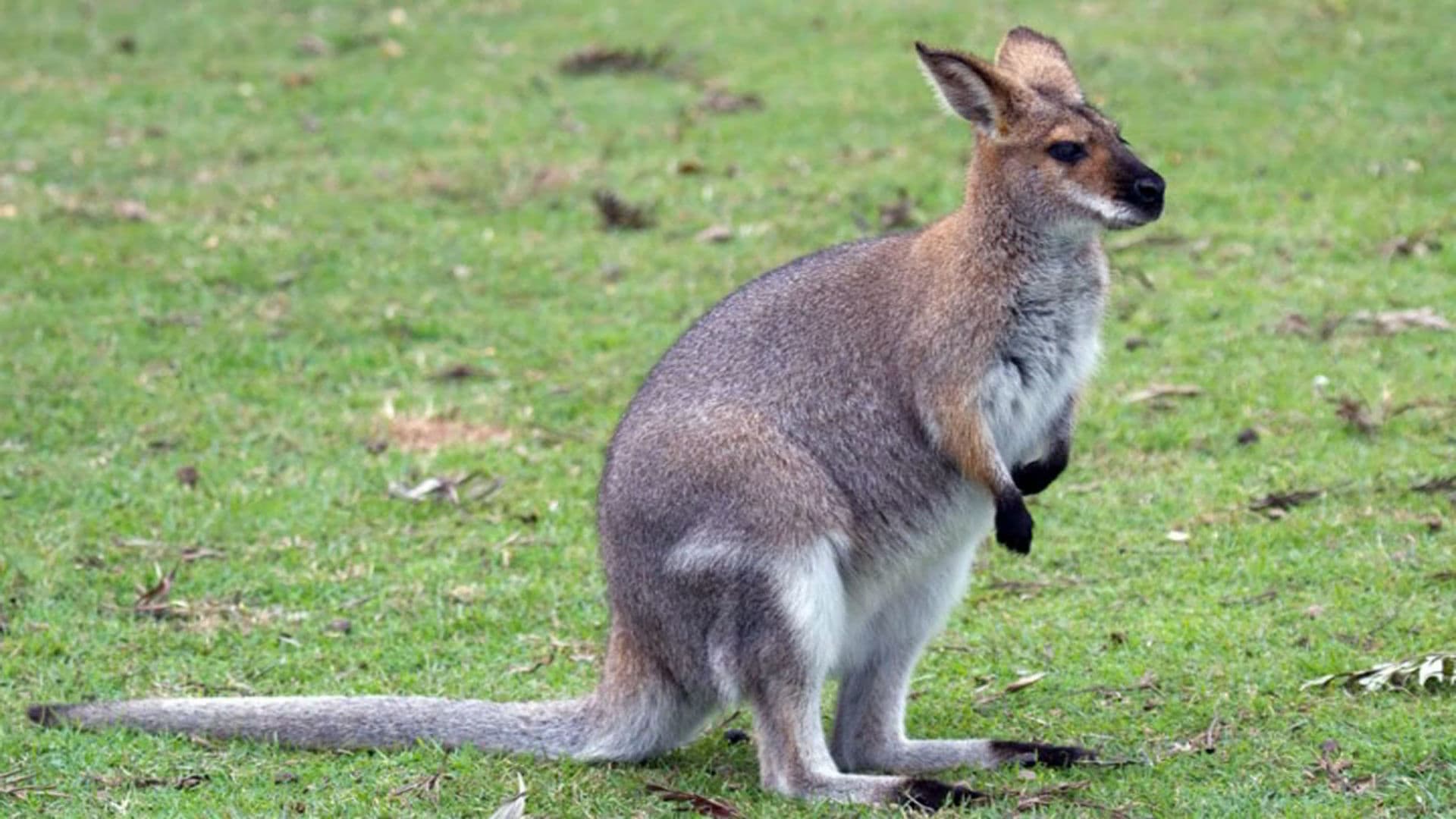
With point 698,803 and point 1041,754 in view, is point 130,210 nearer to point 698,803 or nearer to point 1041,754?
point 698,803

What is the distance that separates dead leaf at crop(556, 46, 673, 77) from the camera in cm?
1241

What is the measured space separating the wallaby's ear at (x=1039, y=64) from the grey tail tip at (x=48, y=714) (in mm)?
2699

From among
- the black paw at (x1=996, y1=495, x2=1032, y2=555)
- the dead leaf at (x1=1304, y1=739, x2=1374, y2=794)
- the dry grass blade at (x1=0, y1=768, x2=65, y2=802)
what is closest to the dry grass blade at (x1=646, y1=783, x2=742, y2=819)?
the black paw at (x1=996, y1=495, x2=1032, y2=555)

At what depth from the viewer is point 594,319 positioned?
8688mm

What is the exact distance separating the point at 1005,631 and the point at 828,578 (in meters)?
1.31

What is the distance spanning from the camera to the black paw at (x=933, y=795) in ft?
14.3

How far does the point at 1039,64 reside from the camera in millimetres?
4910

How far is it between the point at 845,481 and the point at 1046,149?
0.87 m

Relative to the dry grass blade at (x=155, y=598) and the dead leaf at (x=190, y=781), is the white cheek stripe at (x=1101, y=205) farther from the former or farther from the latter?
the dry grass blade at (x=155, y=598)

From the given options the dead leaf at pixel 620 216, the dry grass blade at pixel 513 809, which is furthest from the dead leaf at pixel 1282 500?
the dead leaf at pixel 620 216

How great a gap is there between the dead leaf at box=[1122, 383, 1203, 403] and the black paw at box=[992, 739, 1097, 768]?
→ 2.96 m

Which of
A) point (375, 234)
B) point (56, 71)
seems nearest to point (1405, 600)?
point (375, 234)

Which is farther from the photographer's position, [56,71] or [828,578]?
[56,71]

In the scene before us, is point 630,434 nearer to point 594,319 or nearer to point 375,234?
point 594,319
